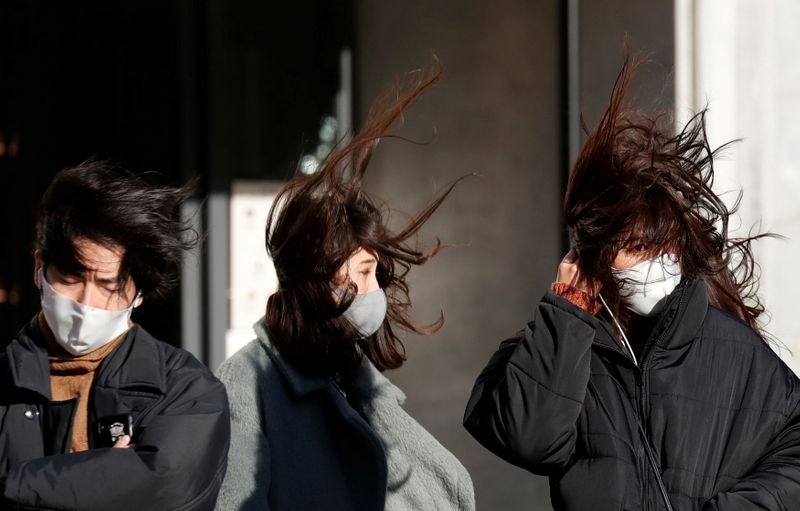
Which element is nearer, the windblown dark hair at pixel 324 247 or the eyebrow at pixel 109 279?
the eyebrow at pixel 109 279

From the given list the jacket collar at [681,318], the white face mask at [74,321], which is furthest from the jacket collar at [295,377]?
the jacket collar at [681,318]

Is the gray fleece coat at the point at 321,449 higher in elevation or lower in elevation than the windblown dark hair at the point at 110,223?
lower

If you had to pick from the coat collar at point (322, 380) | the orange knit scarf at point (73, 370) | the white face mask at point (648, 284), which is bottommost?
the coat collar at point (322, 380)

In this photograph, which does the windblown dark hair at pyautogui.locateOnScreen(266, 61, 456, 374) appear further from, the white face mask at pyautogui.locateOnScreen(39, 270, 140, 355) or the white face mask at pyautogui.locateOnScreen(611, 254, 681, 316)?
the white face mask at pyautogui.locateOnScreen(611, 254, 681, 316)

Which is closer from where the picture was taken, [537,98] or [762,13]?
[762,13]

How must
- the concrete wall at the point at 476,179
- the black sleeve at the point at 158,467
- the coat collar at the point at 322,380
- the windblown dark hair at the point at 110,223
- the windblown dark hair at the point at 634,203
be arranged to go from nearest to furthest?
the black sleeve at the point at 158,467 < the windblown dark hair at the point at 110,223 < the windblown dark hair at the point at 634,203 < the coat collar at the point at 322,380 < the concrete wall at the point at 476,179

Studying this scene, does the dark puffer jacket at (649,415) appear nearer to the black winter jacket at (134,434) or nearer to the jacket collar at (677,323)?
the jacket collar at (677,323)

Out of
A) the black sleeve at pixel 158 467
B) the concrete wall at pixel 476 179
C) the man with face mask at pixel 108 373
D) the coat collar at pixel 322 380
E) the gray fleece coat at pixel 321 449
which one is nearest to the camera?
the black sleeve at pixel 158 467

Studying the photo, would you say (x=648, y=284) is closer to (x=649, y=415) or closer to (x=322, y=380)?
(x=649, y=415)

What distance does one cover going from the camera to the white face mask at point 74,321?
2229mm

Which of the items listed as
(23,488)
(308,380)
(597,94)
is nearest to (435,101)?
(597,94)

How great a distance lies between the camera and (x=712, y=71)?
11.7 ft

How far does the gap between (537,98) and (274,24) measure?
62.9 inches

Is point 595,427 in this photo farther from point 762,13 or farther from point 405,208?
point 405,208
